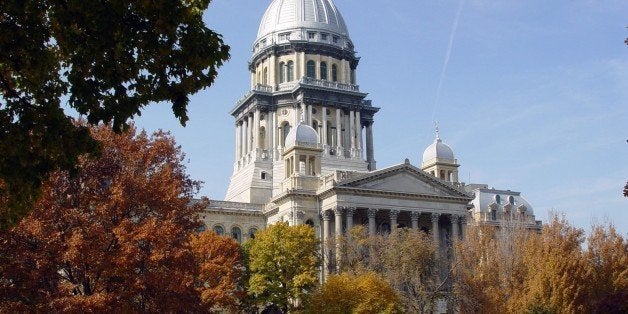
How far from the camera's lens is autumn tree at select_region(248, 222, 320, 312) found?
6212cm

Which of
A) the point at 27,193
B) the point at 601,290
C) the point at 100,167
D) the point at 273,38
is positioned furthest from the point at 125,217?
the point at 273,38

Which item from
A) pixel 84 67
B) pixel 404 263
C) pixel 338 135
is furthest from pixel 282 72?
pixel 84 67

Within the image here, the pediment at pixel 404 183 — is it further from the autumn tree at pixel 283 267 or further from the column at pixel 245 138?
the column at pixel 245 138

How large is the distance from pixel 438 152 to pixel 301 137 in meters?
18.3

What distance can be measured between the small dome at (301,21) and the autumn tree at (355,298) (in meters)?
57.2

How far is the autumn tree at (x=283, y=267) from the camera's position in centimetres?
6212

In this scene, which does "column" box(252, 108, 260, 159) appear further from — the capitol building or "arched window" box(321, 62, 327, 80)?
"arched window" box(321, 62, 327, 80)

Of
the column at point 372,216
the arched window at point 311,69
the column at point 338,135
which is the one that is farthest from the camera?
the arched window at point 311,69

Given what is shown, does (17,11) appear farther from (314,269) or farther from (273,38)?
(273,38)

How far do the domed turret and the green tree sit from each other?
79.4 meters

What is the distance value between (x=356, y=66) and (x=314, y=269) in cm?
5247

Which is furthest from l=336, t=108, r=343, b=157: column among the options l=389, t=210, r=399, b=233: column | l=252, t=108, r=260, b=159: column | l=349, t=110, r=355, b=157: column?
l=389, t=210, r=399, b=233: column

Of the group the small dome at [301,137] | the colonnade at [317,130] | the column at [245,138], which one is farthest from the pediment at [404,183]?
the column at [245,138]

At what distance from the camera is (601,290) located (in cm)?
5741
